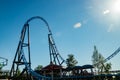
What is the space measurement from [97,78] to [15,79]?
13.7 meters

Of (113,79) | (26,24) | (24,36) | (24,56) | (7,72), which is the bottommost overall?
(113,79)

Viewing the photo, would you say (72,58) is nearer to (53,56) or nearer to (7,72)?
(53,56)

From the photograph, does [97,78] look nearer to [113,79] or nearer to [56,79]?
[113,79]

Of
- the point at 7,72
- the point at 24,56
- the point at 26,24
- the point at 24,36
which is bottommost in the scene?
the point at 7,72

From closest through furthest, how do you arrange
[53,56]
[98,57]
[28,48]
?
[28,48]
[53,56]
[98,57]

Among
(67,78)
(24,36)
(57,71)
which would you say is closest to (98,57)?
(57,71)

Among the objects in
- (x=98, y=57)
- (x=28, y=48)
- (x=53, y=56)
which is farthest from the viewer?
(x=98, y=57)

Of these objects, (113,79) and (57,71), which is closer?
(113,79)

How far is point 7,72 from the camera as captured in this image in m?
33.2

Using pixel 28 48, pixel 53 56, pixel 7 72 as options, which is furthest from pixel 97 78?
pixel 7 72

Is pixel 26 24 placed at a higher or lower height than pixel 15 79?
higher

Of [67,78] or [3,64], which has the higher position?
[3,64]

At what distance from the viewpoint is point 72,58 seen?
53438 millimetres

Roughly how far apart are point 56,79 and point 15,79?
6.85 metres
